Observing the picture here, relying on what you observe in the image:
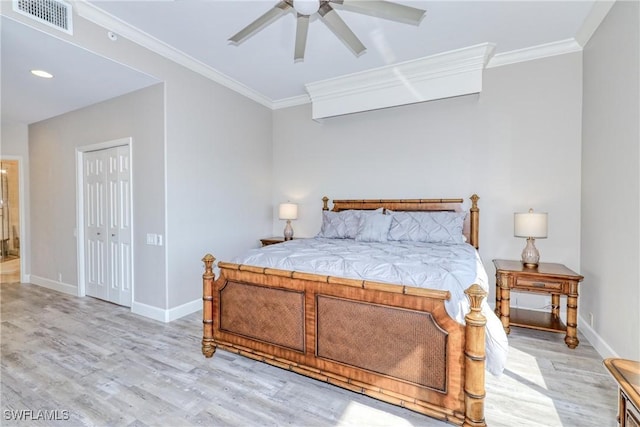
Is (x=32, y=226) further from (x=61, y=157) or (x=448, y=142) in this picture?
(x=448, y=142)

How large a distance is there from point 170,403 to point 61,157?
4436mm

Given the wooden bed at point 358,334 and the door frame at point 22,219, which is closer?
the wooden bed at point 358,334

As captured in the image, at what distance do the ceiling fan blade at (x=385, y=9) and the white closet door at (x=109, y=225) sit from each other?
10.3 ft

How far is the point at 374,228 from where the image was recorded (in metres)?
3.49

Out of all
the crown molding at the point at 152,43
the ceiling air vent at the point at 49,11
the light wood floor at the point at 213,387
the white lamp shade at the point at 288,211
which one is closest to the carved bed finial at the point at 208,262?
the light wood floor at the point at 213,387

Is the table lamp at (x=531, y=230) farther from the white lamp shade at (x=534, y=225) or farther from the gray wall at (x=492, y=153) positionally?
the gray wall at (x=492, y=153)

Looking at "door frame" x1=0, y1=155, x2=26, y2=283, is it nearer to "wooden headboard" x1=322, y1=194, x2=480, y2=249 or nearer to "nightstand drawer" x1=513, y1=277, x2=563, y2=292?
"wooden headboard" x1=322, y1=194, x2=480, y2=249

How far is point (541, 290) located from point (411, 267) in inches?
68.7

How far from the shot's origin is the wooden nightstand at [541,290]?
269cm

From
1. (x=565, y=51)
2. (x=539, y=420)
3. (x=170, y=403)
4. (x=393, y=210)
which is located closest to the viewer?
(x=539, y=420)

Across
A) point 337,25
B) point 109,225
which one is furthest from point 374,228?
point 109,225

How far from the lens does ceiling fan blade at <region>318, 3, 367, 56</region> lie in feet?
6.76

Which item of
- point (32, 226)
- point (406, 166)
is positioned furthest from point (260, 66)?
point (32, 226)

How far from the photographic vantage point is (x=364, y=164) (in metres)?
4.34
